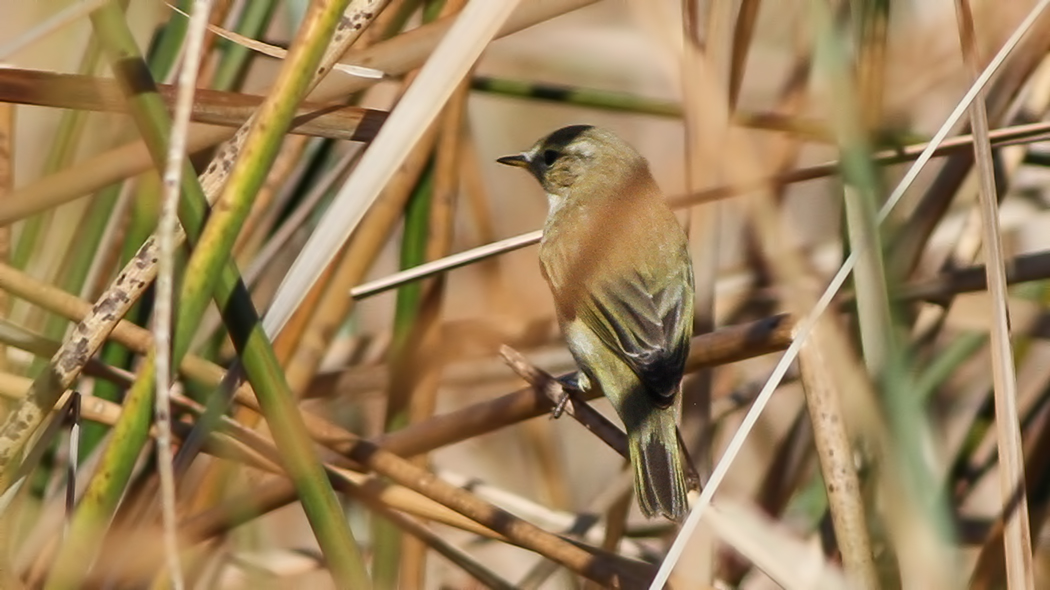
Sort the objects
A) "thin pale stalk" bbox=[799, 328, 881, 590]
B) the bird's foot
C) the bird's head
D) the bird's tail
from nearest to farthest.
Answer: "thin pale stalk" bbox=[799, 328, 881, 590] → the bird's tail → the bird's foot → the bird's head

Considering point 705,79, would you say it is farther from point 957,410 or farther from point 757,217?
point 957,410

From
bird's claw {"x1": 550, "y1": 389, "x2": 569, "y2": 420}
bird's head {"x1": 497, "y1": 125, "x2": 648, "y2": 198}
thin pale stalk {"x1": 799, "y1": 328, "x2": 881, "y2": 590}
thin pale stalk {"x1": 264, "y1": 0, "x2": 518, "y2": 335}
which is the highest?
bird's head {"x1": 497, "y1": 125, "x2": 648, "y2": 198}

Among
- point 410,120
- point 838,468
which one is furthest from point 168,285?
point 838,468

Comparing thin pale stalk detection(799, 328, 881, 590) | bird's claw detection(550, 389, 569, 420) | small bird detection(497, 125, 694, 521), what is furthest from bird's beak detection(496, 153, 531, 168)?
thin pale stalk detection(799, 328, 881, 590)

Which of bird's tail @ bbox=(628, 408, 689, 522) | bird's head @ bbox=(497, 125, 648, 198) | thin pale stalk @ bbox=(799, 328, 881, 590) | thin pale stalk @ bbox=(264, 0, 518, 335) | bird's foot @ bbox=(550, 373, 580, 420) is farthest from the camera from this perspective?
bird's head @ bbox=(497, 125, 648, 198)

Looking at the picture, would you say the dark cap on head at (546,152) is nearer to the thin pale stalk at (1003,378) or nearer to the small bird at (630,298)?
the small bird at (630,298)

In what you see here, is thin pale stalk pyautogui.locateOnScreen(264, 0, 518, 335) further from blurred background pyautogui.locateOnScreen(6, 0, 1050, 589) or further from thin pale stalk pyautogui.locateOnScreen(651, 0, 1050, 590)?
thin pale stalk pyautogui.locateOnScreen(651, 0, 1050, 590)

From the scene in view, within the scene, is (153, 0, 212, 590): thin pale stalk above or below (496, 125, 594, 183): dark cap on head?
below
